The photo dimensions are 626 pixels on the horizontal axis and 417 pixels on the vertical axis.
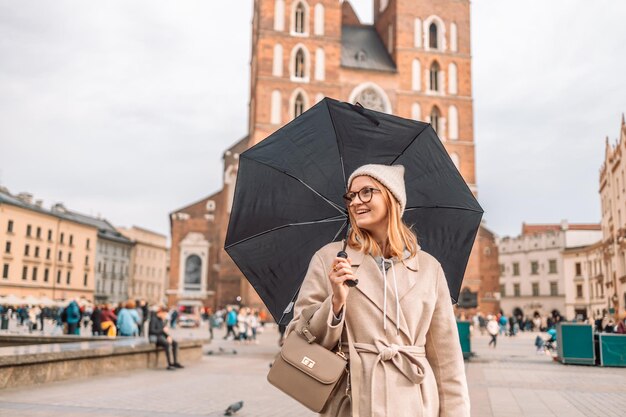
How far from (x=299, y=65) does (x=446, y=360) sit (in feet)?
129

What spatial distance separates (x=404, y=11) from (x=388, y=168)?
1667 inches

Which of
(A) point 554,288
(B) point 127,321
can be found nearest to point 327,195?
(B) point 127,321

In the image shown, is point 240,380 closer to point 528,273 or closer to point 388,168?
point 388,168

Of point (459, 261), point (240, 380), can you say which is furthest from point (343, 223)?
point (240, 380)

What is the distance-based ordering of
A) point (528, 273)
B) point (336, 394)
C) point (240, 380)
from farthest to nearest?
point (528, 273) → point (240, 380) → point (336, 394)

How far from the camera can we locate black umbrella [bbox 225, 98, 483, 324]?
3.36 m

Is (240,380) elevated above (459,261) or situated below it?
below

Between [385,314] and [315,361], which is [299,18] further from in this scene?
[315,361]

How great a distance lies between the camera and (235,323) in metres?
24.8

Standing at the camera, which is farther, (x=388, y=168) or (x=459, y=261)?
(x=459, y=261)

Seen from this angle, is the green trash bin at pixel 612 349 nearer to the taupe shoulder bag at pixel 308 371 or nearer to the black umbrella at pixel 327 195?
the black umbrella at pixel 327 195

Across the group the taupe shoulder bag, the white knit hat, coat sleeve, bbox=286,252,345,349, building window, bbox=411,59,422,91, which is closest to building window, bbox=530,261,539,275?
building window, bbox=411,59,422,91

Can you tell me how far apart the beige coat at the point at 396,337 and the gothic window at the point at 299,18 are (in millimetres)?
39857

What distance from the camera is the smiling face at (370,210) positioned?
2.44m
